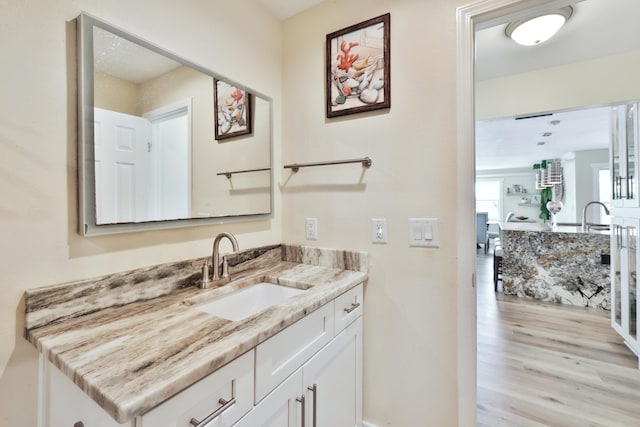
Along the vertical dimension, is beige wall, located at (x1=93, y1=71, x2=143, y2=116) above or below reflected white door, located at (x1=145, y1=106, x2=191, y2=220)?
above

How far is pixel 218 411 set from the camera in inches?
26.5

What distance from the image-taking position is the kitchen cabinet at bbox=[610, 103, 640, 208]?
2.16 metres

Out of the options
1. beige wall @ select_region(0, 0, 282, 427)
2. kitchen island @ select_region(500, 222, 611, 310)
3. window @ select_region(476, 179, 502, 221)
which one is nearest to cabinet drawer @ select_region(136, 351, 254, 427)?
beige wall @ select_region(0, 0, 282, 427)

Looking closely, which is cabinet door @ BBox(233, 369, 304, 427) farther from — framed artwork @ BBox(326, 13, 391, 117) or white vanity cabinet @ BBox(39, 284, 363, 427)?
framed artwork @ BBox(326, 13, 391, 117)

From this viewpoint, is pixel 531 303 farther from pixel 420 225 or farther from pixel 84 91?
pixel 84 91

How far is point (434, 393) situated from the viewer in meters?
1.29

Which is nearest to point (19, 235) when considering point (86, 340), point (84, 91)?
point (86, 340)

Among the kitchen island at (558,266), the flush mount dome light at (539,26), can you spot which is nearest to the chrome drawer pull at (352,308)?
the flush mount dome light at (539,26)

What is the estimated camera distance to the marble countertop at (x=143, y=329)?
572 mm

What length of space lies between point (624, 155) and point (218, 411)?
3.42m

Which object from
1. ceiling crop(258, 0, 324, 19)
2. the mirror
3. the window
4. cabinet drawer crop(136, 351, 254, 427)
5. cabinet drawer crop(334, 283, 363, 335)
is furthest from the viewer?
the window

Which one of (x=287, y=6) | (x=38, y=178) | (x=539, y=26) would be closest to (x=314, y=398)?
(x=38, y=178)

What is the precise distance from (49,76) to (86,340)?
31.2 inches

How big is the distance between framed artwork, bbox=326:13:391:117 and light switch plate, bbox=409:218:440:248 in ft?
1.97
